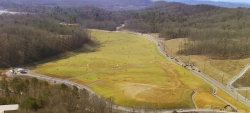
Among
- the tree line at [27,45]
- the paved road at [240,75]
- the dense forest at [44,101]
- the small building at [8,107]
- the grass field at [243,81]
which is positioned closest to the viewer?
the dense forest at [44,101]

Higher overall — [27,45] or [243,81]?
[27,45]

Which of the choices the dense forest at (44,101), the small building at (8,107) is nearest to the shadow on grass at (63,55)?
the dense forest at (44,101)

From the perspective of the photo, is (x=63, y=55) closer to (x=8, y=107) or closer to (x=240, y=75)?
(x=240, y=75)

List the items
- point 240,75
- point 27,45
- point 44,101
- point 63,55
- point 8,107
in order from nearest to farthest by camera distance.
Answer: point 8,107
point 44,101
point 240,75
point 27,45
point 63,55

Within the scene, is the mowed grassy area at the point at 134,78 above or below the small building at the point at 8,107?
below

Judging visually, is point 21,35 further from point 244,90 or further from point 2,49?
point 244,90

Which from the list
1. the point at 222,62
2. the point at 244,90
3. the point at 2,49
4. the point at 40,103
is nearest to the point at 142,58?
the point at 222,62

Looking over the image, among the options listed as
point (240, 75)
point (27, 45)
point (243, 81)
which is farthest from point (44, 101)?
point (27, 45)

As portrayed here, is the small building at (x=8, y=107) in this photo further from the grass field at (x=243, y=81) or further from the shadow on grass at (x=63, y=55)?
the grass field at (x=243, y=81)
